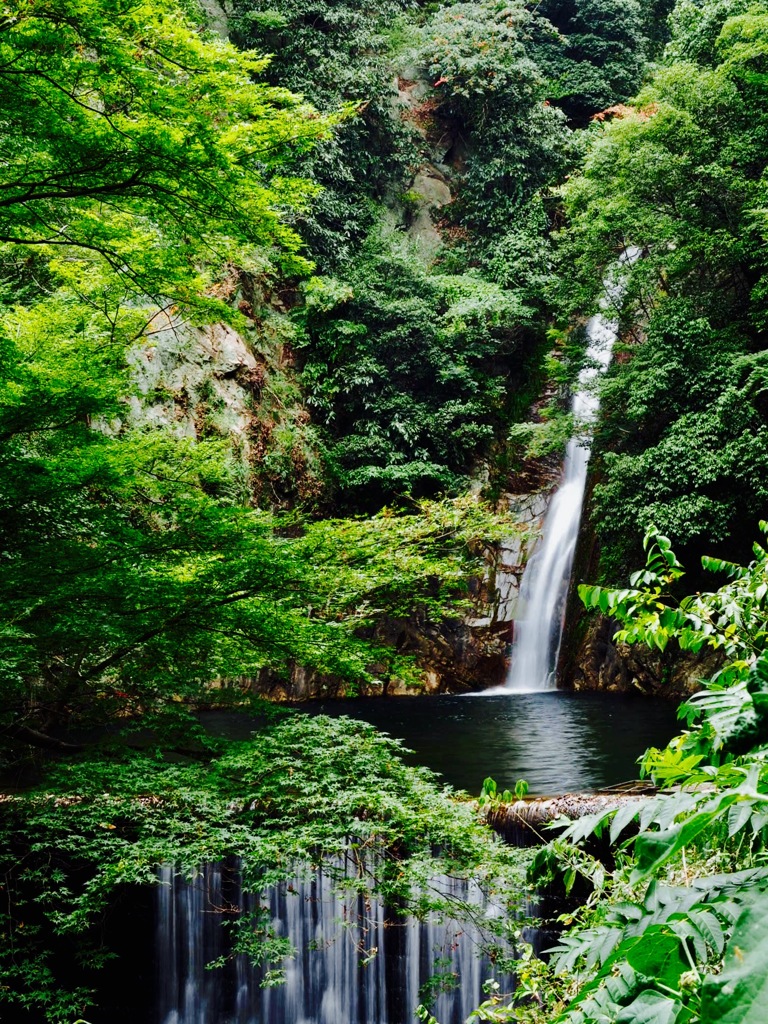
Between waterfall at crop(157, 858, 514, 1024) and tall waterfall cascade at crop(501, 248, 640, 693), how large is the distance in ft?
32.4

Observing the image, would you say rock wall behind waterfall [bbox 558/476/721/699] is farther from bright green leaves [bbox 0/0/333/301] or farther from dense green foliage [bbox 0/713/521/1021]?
bright green leaves [bbox 0/0/333/301]

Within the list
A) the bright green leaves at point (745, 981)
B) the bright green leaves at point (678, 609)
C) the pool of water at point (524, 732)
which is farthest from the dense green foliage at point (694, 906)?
the pool of water at point (524, 732)

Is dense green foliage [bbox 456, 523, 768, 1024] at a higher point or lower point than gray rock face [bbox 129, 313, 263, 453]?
lower

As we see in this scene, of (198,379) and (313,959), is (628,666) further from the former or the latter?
(198,379)

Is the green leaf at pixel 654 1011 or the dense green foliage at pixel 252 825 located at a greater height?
the green leaf at pixel 654 1011

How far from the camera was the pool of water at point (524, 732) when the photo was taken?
856 centimetres

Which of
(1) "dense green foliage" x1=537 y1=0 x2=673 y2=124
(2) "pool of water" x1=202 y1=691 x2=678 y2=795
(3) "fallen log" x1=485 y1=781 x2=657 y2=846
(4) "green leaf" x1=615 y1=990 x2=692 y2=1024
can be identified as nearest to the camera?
(4) "green leaf" x1=615 y1=990 x2=692 y2=1024

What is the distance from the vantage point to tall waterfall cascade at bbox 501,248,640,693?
52.6 ft

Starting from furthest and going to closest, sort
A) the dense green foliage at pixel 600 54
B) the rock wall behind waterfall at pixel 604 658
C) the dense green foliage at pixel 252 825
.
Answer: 1. the dense green foliage at pixel 600 54
2. the rock wall behind waterfall at pixel 604 658
3. the dense green foliage at pixel 252 825

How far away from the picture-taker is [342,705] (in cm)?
1494

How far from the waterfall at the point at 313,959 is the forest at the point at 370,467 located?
0.31 ft

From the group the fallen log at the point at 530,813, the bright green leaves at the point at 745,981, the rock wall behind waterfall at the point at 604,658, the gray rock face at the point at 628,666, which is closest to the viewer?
the bright green leaves at the point at 745,981

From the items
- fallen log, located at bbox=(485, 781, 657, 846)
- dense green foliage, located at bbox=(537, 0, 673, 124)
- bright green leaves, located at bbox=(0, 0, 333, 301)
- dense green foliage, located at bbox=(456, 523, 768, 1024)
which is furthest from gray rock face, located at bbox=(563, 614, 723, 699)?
dense green foliage, located at bbox=(537, 0, 673, 124)

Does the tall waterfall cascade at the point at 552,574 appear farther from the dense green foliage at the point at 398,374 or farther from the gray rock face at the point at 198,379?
the gray rock face at the point at 198,379
